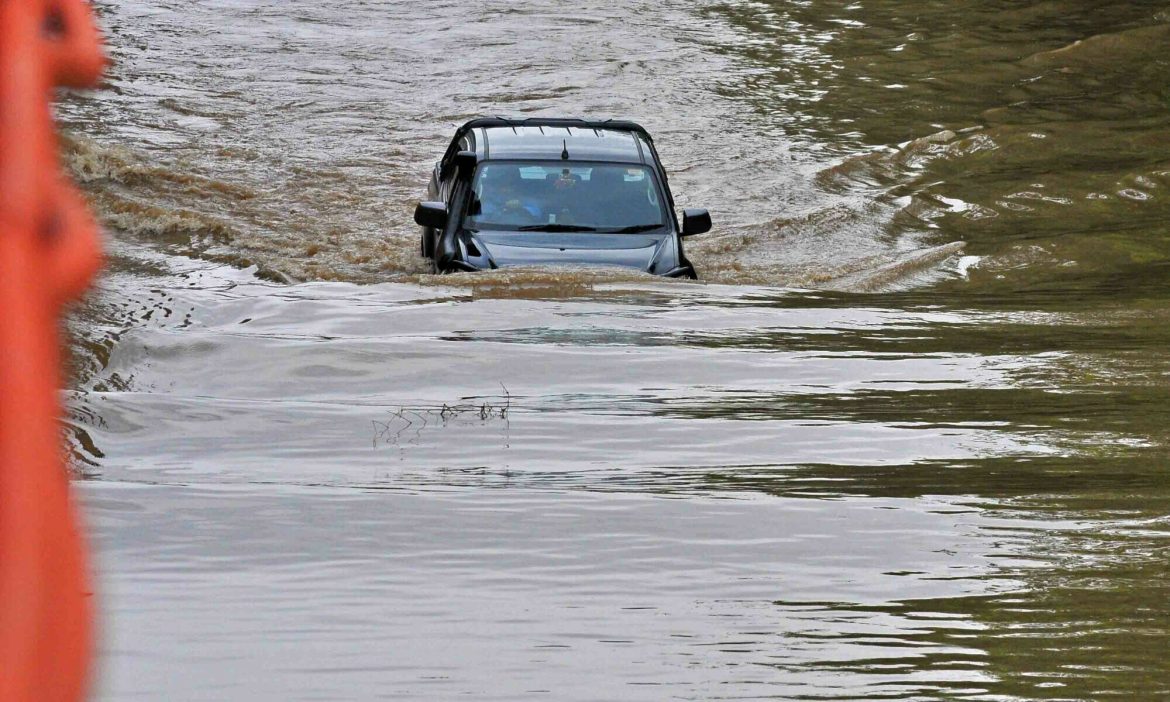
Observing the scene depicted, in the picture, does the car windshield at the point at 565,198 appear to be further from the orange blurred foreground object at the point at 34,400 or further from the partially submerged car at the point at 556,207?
the orange blurred foreground object at the point at 34,400

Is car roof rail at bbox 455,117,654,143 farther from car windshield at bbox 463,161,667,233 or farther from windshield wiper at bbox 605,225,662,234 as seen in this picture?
windshield wiper at bbox 605,225,662,234

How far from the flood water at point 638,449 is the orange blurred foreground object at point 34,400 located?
0.06m

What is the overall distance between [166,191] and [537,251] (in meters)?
6.99

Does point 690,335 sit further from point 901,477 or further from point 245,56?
point 245,56

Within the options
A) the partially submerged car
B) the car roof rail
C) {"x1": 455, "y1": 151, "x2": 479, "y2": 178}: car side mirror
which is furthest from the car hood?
the car roof rail

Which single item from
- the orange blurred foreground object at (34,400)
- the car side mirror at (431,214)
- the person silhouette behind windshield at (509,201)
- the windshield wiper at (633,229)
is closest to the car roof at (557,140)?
the person silhouette behind windshield at (509,201)

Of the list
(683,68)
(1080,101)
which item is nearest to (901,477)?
(1080,101)

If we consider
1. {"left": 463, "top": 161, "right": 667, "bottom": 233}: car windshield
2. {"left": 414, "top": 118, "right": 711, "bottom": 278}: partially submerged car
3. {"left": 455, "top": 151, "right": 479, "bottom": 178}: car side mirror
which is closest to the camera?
{"left": 414, "top": 118, "right": 711, "bottom": 278}: partially submerged car

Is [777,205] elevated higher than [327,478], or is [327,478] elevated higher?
[327,478]

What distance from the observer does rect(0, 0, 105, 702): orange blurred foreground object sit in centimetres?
56

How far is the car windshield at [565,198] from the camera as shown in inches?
445

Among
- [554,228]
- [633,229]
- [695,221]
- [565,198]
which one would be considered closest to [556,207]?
[565,198]

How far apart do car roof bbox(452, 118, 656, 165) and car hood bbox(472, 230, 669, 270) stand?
83cm

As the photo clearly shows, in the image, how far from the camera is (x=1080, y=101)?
2258 centimetres
